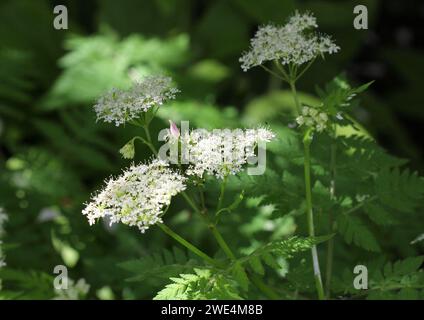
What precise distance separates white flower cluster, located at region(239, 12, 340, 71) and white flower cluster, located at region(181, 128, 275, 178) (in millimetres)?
263

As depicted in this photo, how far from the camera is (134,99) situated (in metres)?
2.24

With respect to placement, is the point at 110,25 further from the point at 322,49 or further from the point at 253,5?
the point at 322,49

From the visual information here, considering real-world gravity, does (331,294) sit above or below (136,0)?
below

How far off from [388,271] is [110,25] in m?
4.70

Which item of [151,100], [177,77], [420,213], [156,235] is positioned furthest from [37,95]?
[151,100]

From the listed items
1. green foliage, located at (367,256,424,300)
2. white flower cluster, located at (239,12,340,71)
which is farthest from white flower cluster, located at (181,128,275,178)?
green foliage, located at (367,256,424,300)

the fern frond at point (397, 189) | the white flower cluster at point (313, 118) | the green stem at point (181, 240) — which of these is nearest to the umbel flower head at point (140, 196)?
the green stem at point (181, 240)

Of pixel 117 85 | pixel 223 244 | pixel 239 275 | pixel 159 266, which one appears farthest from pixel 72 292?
pixel 117 85

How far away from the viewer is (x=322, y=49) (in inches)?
91.2

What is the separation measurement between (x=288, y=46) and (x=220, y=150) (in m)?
0.46

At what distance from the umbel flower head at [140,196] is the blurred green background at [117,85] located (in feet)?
2.74

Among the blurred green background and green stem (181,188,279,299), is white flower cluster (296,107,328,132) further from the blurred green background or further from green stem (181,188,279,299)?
the blurred green background

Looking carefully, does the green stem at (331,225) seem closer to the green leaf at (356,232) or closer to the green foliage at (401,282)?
the green leaf at (356,232)
